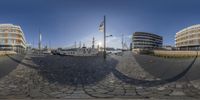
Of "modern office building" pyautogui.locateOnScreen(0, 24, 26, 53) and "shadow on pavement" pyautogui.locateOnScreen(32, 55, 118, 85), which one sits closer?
"shadow on pavement" pyautogui.locateOnScreen(32, 55, 118, 85)

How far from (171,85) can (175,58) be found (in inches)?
574

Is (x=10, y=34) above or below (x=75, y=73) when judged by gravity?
above

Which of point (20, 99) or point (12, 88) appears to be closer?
point (20, 99)

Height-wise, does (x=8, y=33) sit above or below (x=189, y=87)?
above

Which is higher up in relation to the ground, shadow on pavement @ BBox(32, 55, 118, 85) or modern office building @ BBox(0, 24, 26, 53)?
modern office building @ BBox(0, 24, 26, 53)

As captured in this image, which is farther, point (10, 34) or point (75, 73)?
point (10, 34)

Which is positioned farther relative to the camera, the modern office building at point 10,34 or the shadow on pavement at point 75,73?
the modern office building at point 10,34

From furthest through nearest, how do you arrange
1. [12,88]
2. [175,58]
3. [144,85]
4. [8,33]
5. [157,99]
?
[175,58] < [8,33] < [144,85] < [12,88] < [157,99]

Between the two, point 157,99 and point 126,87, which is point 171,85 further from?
point 157,99

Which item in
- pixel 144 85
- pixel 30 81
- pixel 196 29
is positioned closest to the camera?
pixel 144 85

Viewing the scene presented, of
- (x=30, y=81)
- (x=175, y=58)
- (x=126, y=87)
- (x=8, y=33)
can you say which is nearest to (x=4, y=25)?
(x=8, y=33)

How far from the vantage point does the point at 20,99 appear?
7.14 metres

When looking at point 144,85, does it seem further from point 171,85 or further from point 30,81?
point 30,81

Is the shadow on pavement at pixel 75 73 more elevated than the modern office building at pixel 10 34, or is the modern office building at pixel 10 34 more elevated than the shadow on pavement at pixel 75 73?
the modern office building at pixel 10 34
